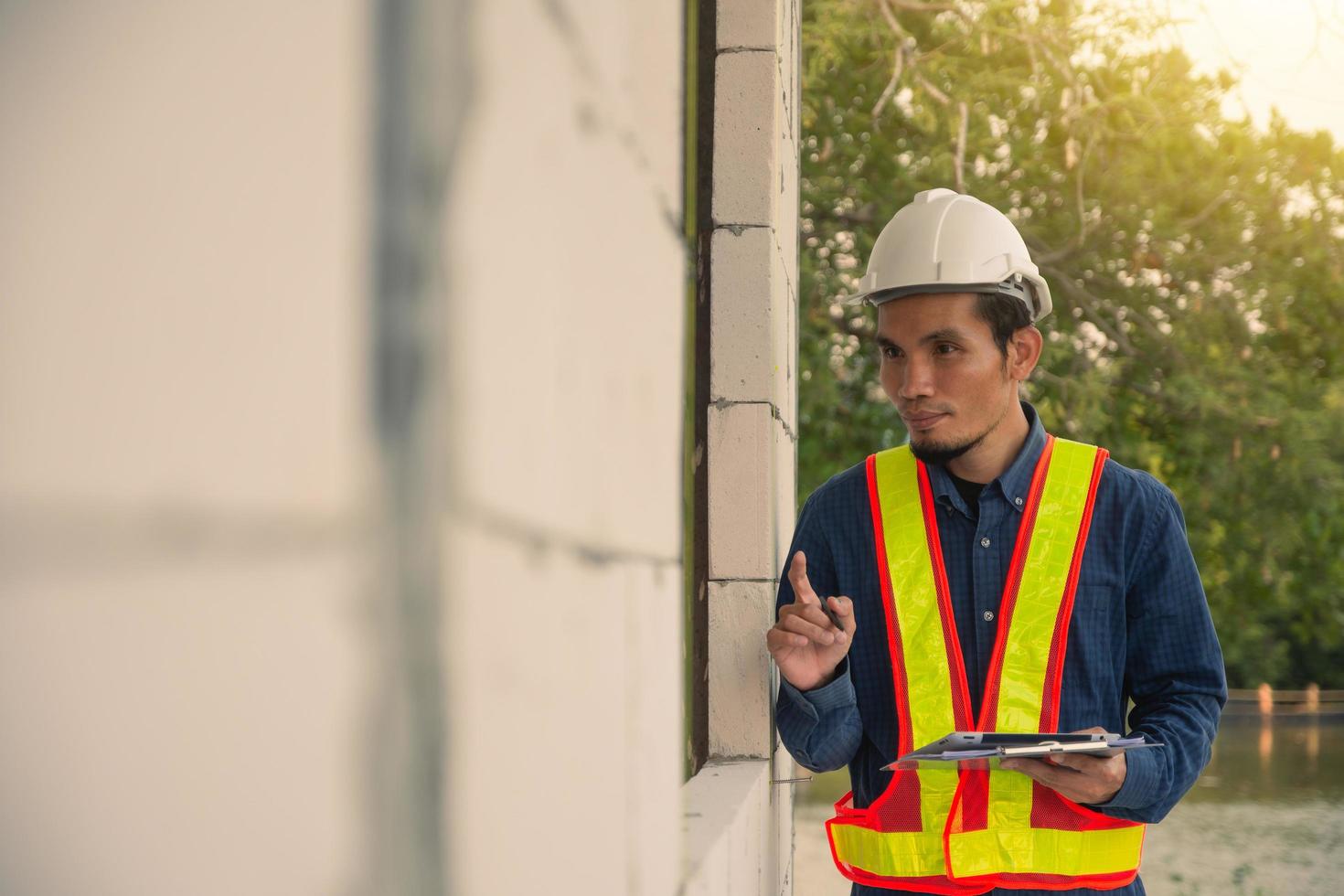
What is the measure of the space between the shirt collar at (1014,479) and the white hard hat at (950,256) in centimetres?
28

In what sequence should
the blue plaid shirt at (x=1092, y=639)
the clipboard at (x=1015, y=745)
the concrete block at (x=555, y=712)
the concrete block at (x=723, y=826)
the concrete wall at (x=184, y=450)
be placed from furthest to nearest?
the blue plaid shirt at (x=1092, y=639) < the clipboard at (x=1015, y=745) < the concrete block at (x=723, y=826) < the concrete block at (x=555, y=712) < the concrete wall at (x=184, y=450)

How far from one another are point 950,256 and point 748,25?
2.34 ft

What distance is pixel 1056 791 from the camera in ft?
7.92

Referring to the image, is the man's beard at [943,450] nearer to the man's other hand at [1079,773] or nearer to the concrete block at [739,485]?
the concrete block at [739,485]

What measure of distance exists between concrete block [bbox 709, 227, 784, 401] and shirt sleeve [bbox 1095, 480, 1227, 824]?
86 cm

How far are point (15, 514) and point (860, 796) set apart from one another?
101 inches

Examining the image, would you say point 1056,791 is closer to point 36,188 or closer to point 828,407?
point 36,188

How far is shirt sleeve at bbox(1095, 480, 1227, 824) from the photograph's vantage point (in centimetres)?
234

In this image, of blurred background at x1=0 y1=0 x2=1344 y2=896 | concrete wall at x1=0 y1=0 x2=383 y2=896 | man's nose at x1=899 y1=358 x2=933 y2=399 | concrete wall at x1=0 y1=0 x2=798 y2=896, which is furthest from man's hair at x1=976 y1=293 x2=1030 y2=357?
concrete wall at x1=0 y1=0 x2=383 y2=896

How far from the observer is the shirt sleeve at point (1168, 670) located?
2.34 meters

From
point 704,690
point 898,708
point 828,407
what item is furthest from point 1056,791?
point 828,407

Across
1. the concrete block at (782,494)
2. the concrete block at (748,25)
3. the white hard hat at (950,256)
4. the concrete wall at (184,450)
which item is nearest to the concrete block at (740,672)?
the concrete block at (782,494)

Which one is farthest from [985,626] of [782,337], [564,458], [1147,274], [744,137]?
[1147,274]

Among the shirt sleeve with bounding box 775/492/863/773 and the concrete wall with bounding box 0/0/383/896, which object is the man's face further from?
the concrete wall with bounding box 0/0/383/896
